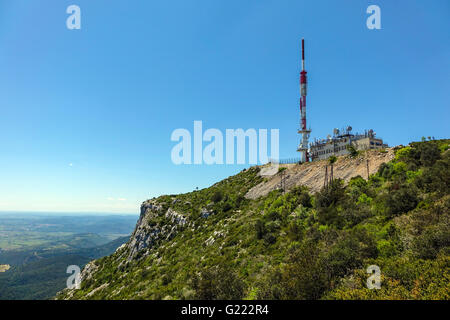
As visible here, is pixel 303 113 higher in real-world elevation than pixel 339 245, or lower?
higher

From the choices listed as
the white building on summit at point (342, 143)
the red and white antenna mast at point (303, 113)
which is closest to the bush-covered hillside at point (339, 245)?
the red and white antenna mast at point (303, 113)

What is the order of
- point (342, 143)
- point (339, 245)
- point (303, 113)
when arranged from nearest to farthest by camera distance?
point (339, 245), point (303, 113), point (342, 143)

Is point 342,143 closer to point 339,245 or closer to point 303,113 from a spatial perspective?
point 303,113

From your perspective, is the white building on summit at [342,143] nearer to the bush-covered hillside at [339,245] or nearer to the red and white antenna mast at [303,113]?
the red and white antenna mast at [303,113]

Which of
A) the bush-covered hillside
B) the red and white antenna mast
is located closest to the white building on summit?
the red and white antenna mast

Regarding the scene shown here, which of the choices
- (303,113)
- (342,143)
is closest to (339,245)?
(303,113)
